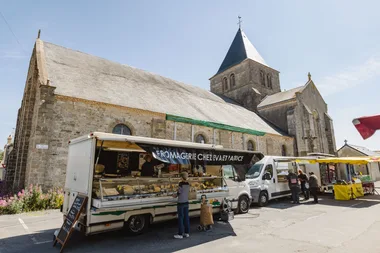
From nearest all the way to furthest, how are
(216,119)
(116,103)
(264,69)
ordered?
1. (116,103)
2. (216,119)
3. (264,69)

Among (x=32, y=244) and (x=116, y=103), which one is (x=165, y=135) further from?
(x=32, y=244)

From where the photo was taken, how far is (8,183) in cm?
1394

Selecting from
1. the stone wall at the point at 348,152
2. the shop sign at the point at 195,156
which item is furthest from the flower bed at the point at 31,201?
the stone wall at the point at 348,152

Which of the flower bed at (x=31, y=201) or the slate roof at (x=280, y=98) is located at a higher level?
the slate roof at (x=280, y=98)

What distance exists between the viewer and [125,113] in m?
13.2

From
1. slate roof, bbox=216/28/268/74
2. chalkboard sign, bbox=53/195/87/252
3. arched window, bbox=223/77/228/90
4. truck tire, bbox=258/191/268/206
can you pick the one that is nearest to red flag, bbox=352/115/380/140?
chalkboard sign, bbox=53/195/87/252

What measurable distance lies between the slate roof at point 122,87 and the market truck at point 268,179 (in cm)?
655

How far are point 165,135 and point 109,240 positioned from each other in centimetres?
906

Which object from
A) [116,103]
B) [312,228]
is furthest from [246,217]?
[116,103]

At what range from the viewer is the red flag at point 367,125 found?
3025mm

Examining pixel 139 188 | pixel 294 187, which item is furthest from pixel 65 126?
pixel 294 187

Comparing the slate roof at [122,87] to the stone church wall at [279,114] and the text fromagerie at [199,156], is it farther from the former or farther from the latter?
the text fromagerie at [199,156]

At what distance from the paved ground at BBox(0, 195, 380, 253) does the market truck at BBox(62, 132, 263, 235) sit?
0.52m

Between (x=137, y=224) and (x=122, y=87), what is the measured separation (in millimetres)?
11946
